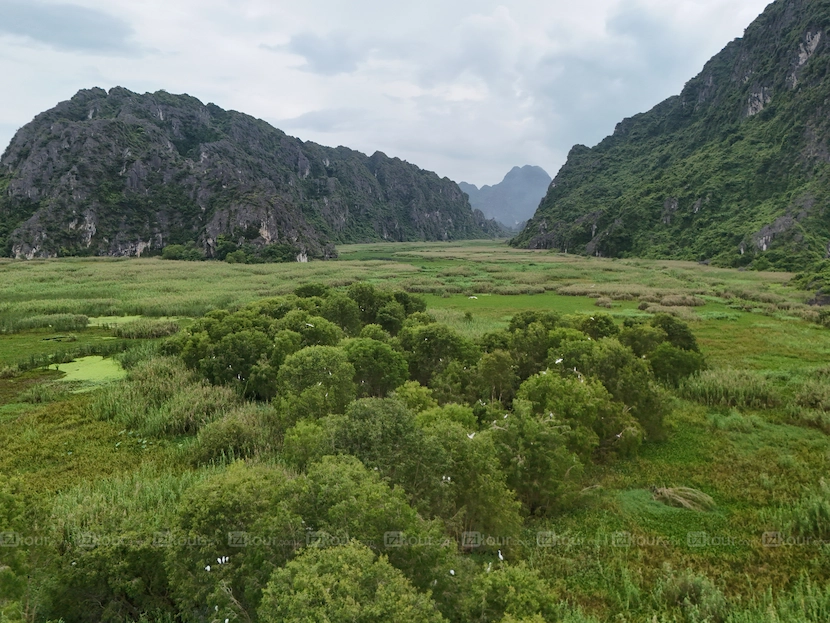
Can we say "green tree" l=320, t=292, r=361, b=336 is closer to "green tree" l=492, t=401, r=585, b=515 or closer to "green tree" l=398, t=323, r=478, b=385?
"green tree" l=398, t=323, r=478, b=385

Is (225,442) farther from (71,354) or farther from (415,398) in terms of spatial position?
(71,354)

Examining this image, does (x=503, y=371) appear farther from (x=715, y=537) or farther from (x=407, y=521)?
(x=407, y=521)

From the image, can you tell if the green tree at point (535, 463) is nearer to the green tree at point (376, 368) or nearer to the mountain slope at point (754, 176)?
the green tree at point (376, 368)

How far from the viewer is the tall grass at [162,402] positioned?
19625 millimetres

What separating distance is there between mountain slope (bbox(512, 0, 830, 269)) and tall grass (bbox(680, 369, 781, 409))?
3452 inches

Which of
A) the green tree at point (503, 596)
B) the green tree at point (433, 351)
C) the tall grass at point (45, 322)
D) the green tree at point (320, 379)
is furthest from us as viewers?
the tall grass at point (45, 322)

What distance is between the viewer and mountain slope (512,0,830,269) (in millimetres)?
104875

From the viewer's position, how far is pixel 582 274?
85062 millimetres

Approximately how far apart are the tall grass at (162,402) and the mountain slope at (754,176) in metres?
110

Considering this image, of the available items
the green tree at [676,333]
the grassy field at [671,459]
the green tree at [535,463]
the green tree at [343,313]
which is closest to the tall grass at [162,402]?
the grassy field at [671,459]

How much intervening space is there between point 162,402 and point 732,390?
29.2 metres

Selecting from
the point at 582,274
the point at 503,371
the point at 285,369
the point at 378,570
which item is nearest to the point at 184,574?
the point at 378,570

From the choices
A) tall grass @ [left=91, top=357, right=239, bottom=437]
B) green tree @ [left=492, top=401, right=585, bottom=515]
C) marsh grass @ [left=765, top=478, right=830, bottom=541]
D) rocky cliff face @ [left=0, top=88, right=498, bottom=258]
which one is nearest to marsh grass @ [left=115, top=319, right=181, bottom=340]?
tall grass @ [left=91, top=357, right=239, bottom=437]

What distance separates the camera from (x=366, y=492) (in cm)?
812
